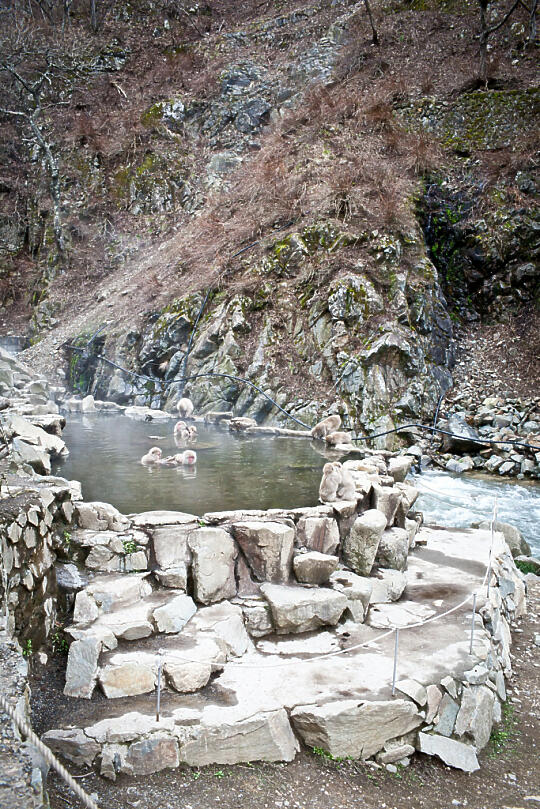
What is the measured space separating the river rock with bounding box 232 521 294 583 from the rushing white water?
156 inches

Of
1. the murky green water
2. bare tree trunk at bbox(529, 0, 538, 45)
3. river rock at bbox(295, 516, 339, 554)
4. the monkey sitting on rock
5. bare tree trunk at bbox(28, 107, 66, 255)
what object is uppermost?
bare tree trunk at bbox(529, 0, 538, 45)

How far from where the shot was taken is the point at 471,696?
14.0 feet

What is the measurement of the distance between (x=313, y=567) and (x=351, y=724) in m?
1.32

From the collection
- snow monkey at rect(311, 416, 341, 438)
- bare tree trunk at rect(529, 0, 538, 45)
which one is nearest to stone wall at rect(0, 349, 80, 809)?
snow monkey at rect(311, 416, 341, 438)

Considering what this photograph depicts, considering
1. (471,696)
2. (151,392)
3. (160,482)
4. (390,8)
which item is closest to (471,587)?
(471,696)

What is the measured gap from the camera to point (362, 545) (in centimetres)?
541

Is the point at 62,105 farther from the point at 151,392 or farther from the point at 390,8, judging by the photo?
the point at 151,392

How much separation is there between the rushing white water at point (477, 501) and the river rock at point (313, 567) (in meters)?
3.71

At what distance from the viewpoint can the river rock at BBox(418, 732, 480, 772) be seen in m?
4.10

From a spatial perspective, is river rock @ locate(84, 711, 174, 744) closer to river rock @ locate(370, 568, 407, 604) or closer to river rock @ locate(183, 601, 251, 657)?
river rock @ locate(183, 601, 251, 657)

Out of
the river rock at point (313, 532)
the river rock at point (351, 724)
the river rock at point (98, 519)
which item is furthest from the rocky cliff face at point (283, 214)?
the river rock at point (351, 724)

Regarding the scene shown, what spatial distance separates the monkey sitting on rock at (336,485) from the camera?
5.59 m

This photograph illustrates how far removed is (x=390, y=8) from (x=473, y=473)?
20.7 meters

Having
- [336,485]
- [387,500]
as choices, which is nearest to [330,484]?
[336,485]
